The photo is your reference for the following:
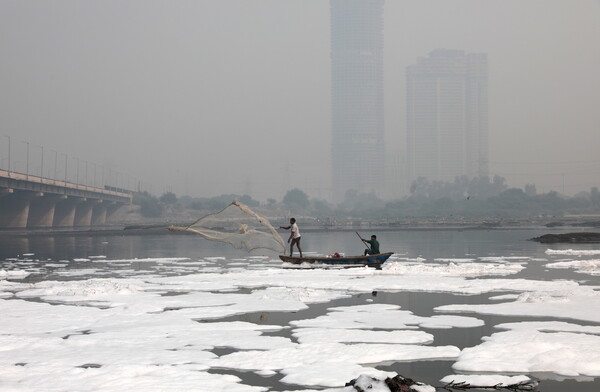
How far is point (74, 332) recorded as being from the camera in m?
15.0

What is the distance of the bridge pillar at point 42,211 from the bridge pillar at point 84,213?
23232 mm

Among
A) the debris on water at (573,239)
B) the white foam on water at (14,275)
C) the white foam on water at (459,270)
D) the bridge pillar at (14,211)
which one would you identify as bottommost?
the white foam on water at (14,275)

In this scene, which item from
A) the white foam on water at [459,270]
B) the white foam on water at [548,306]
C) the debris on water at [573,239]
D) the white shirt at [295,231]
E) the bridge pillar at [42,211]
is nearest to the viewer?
the white foam on water at [548,306]

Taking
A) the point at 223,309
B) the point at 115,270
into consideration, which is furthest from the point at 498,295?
the point at 115,270

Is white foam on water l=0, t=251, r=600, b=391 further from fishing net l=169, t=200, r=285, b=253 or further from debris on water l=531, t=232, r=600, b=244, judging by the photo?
debris on water l=531, t=232, r=600, b=244

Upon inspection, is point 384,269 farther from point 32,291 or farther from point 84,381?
point 84,381

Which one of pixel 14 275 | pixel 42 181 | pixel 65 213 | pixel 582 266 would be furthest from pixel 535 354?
pixel 65 213

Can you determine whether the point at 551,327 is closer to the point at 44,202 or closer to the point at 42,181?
the point at 42,181

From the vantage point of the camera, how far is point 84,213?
182 metres

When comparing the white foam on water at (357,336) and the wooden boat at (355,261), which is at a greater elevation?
the wooden boat at (355,261)

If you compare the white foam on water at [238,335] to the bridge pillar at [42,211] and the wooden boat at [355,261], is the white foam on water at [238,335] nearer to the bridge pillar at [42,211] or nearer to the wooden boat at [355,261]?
the wooden boat at [355,261]

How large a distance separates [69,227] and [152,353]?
533ft

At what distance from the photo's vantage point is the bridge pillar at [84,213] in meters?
178

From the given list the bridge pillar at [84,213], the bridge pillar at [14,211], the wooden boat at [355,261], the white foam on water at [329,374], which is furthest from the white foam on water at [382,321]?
the bridge pillar at [84,213]
